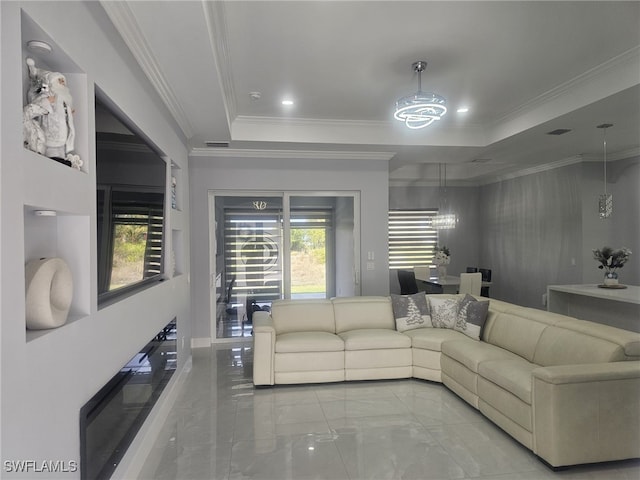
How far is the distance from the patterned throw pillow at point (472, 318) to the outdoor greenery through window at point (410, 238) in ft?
14.6

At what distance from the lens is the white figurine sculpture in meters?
1.49

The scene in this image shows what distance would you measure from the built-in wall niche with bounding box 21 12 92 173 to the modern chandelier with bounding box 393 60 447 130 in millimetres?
2458

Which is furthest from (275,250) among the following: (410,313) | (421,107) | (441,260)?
(421,107)

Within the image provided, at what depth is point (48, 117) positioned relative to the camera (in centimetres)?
156

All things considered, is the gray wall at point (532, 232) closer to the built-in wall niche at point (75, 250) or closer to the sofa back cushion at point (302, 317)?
the sofa back cushion at point (302, 317)

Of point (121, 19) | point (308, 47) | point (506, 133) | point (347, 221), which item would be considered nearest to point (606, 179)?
point (506, 133)

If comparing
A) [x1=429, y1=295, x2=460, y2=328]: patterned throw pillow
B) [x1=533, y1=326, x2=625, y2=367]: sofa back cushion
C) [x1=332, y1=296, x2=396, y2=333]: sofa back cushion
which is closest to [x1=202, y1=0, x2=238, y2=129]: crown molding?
[x1=332, y1=296, x2=396, y2=333]: sofa back cushion

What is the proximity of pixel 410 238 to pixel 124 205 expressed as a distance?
7205 mm

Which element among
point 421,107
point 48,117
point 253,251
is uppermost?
point 421,107

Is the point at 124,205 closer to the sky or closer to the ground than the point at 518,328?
closer to the sky

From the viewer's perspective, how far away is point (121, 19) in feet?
7.34

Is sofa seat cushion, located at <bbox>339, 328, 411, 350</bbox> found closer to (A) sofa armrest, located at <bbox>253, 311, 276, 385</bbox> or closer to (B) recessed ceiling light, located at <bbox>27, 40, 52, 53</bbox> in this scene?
(A) sofa armrest, located at <bbox>253, 311, 276, 385</bbox>

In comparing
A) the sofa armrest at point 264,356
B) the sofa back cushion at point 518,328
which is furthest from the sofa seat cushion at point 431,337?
the sofa armrest at point 264,356
